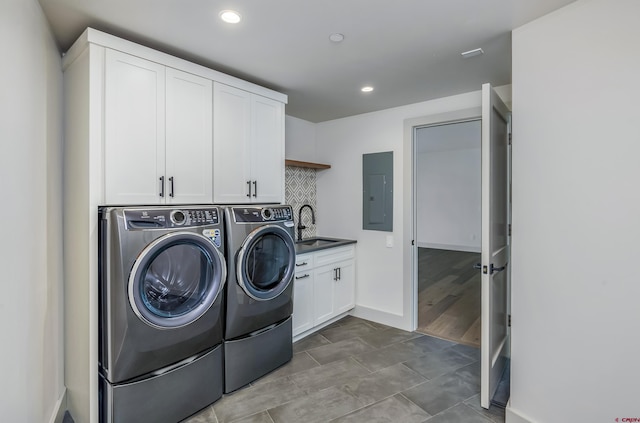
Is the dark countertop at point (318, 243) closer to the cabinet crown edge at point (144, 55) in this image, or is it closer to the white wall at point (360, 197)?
the white wall at point (360, 197)

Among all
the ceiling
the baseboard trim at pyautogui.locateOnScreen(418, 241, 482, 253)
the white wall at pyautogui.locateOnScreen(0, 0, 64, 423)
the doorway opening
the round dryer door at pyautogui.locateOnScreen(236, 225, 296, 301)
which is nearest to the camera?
the white wall at pyautogui.locateOnScreen(0, 0, 64, 423)

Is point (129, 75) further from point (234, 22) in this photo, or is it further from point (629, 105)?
point (629, 105)

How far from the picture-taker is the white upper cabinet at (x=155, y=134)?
185cm

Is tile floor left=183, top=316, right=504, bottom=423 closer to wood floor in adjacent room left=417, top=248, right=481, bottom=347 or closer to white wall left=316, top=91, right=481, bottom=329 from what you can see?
wood floor in adjacent room left=417, top=248, right=481, bottom=347

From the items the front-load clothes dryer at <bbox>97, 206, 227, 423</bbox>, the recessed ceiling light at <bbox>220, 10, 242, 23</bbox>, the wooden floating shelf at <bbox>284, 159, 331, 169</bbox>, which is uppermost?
the recessed ceiling light at <bbox>220, 10, 242, 23</bbox>

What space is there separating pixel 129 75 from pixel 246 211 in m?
1.11

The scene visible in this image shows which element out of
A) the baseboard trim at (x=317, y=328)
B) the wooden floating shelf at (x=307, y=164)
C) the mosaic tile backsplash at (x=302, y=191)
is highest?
the wooden floating shelf at (x=307, y=164)

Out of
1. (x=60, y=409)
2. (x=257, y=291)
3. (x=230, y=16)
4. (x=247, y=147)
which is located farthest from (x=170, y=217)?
(x=60, y=409)

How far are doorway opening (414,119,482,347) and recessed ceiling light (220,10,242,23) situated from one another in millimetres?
3953

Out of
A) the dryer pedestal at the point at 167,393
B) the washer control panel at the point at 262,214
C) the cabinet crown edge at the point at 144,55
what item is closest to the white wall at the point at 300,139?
the cabinet crown edge at the point at 144,55

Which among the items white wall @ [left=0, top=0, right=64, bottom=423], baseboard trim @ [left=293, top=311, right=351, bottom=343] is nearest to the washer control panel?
white wall @ [left=0, top=0, right=64, bottom=423]

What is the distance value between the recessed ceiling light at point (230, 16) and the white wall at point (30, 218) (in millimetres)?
912

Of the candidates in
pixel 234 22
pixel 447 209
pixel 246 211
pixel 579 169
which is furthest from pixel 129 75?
pixel 447 209

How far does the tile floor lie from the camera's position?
2053 millimetres
